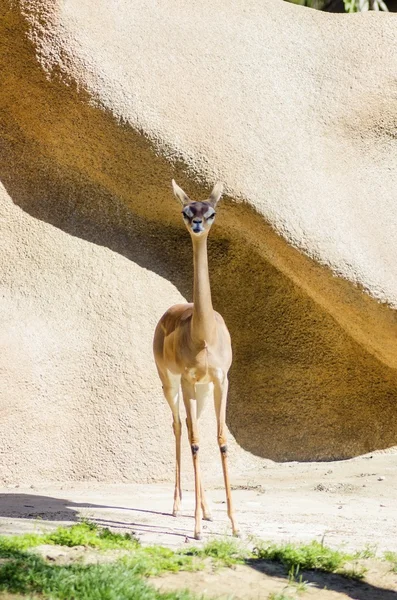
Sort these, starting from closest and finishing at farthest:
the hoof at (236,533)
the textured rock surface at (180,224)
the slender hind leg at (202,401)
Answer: the hoof at (236,533)
the slender hind leg at (202,401)
the textured rock surface at (180,224)

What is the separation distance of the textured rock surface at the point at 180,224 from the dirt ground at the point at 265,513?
530 mm

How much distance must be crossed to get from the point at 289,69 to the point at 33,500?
5.30 metres

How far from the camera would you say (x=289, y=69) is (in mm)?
9797

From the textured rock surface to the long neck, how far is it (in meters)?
2.70

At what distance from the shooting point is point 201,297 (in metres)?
5.99

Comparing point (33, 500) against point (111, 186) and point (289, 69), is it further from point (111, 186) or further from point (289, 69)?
point (289, 69)

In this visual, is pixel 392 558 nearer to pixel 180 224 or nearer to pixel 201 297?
pixel 201 297

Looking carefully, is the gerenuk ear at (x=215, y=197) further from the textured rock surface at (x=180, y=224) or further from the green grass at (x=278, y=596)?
the green grass at (x=278, y=596)

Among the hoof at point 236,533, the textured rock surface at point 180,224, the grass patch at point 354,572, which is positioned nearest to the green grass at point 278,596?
the grass patch at point 354,572

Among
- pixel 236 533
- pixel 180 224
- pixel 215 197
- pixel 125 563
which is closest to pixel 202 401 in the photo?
pixel 236 533

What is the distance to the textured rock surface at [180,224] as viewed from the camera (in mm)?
8500

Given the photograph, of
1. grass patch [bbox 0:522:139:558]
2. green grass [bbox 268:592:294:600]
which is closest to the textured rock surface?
grass patch [bbox 0:522:139:558]

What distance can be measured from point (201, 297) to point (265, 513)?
5.52 ft

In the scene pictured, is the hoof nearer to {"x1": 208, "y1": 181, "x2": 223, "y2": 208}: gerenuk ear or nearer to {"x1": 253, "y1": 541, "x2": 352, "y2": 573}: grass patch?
{"x1": 253, "y1": 541, "x2": 352, "y2": 573}: grass patch
